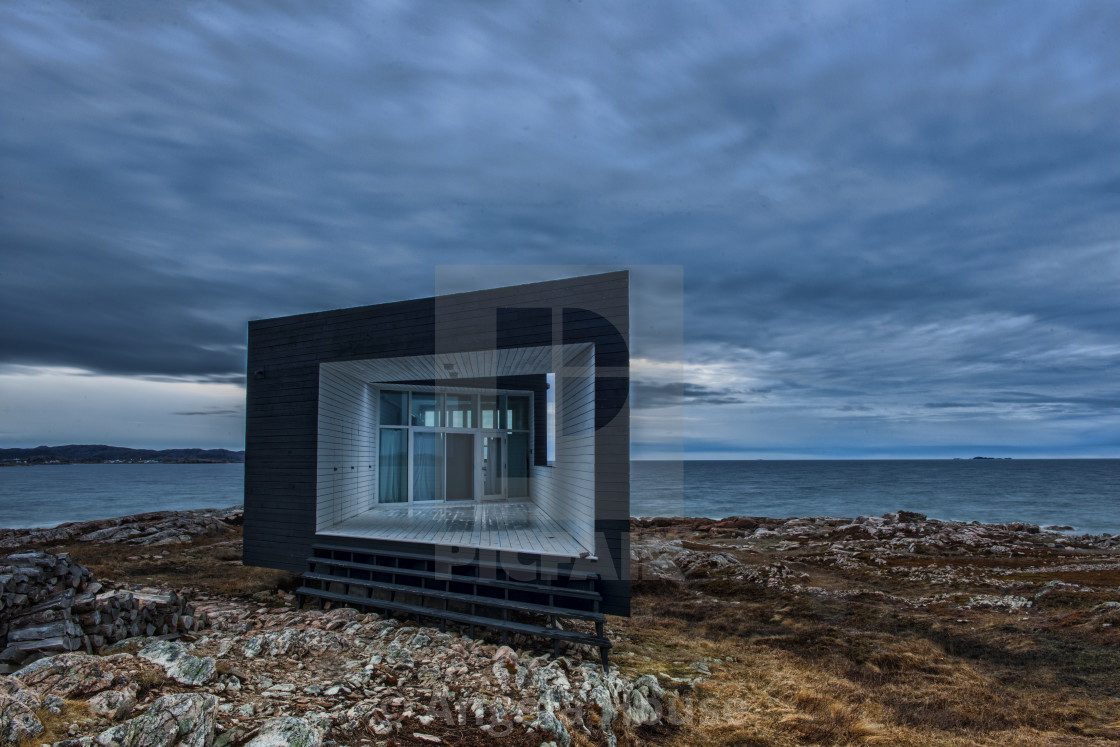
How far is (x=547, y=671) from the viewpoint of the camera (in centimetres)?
567

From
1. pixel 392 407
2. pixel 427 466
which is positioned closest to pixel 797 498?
pixel 427 466

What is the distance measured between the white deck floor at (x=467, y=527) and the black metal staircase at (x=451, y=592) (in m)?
0.30

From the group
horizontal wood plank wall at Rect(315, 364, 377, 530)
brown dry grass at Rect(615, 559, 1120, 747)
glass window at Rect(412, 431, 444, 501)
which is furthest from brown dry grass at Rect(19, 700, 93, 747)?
glass window at Rect(412, 431, 444, 501)

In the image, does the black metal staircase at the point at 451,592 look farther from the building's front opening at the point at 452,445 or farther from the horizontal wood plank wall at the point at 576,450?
the building's front opening at the point at 452,445

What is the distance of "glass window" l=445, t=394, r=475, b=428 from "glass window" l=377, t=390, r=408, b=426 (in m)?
0.99

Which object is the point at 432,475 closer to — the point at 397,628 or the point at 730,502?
the point at 397,628

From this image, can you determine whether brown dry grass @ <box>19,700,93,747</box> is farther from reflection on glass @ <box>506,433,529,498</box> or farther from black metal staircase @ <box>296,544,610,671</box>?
reflection on glass @ <box>506,433,529,498</box>

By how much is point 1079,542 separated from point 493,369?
22.7 metres

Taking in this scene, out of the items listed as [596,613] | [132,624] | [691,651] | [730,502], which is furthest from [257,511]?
[730,502]

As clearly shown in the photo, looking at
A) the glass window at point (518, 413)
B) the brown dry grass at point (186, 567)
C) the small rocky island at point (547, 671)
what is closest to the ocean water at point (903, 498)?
the small rocky island at point (547, 671)

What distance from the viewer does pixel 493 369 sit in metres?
9.30

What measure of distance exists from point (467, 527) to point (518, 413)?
168 inches

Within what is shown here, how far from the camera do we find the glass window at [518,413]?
1261 cm

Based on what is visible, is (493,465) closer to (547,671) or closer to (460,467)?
(460,467)
